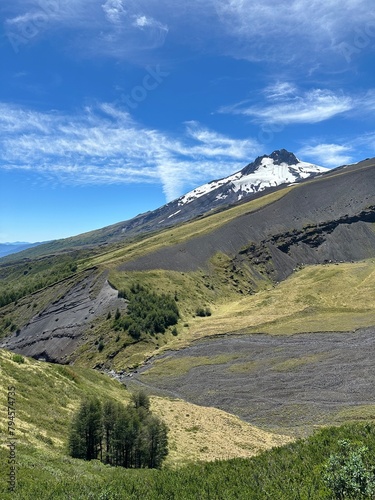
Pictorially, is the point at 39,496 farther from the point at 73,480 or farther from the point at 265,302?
the point at 265,302

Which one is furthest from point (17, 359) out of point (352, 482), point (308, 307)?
point (308, 307)

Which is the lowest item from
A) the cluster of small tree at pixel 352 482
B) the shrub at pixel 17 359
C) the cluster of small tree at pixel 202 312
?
the cluster of small tree at pixel 202 312

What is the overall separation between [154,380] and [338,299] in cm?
5723

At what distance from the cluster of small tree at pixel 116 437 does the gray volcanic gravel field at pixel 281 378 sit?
66.6 ft

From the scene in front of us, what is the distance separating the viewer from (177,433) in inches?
1516

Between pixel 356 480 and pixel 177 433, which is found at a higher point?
pixel 356 480

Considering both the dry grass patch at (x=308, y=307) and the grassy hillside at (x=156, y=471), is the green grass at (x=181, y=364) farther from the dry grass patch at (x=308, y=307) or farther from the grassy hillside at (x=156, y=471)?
the grassy hillside at (x=156, y=471)

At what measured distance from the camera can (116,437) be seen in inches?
1128

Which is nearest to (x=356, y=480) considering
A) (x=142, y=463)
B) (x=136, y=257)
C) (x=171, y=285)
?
(x=142, y=463)

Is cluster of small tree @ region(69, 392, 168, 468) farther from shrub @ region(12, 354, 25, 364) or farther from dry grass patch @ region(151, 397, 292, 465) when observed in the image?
shrub @ region(12, 354, 25, 364)

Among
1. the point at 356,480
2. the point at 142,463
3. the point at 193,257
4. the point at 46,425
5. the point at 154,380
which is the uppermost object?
the point at 193,257

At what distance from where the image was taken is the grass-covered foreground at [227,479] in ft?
43.4

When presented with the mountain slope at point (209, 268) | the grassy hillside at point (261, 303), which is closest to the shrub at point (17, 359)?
the grassy hillside at point (261, 303)

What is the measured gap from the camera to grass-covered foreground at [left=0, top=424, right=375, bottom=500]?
13242 mm
